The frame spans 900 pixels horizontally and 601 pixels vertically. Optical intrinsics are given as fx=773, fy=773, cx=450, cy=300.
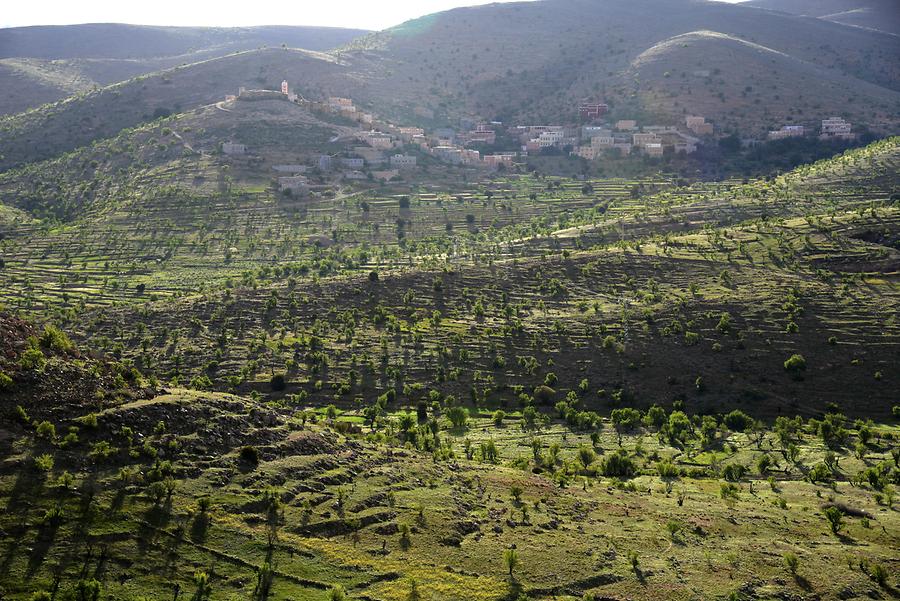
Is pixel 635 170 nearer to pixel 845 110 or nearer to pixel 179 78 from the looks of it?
pixel 845 110

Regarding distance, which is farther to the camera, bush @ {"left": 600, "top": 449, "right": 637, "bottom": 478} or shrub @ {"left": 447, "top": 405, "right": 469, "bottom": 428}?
Answer: shrub @ {"left": 447, "top": 405, "right": 469, "bottom": 428}

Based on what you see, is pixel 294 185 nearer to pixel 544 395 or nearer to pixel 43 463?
pixel 544 395

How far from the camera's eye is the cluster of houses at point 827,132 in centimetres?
14450

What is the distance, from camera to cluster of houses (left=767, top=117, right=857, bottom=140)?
144m

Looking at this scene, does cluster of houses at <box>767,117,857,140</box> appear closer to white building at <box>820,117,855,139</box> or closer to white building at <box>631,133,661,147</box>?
white building at <box>820,117,855,139</box>

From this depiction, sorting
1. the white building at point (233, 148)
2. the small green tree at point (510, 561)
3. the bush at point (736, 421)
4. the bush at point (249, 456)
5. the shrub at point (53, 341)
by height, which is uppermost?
the white building at point (233, 148)

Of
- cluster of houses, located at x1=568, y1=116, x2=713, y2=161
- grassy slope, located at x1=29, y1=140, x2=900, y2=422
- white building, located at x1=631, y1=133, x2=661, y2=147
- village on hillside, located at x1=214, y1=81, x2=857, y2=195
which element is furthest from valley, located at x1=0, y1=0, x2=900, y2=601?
white building, located at x1=631, y1=133, x2=661, y2=147

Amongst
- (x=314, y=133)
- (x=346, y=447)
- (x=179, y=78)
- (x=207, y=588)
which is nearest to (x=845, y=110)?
(x=314, y=133)

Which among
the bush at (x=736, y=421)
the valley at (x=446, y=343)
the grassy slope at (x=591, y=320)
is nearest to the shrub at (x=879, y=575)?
the valley at (x=446, y=343)

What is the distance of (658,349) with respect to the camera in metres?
69.1

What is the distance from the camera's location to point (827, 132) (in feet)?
476

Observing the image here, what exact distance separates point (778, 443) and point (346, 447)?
31.2 meters

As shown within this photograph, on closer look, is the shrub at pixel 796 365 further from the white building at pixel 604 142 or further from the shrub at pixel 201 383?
the white building at pixel 604 142

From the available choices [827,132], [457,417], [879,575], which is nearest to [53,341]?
[457,417]
